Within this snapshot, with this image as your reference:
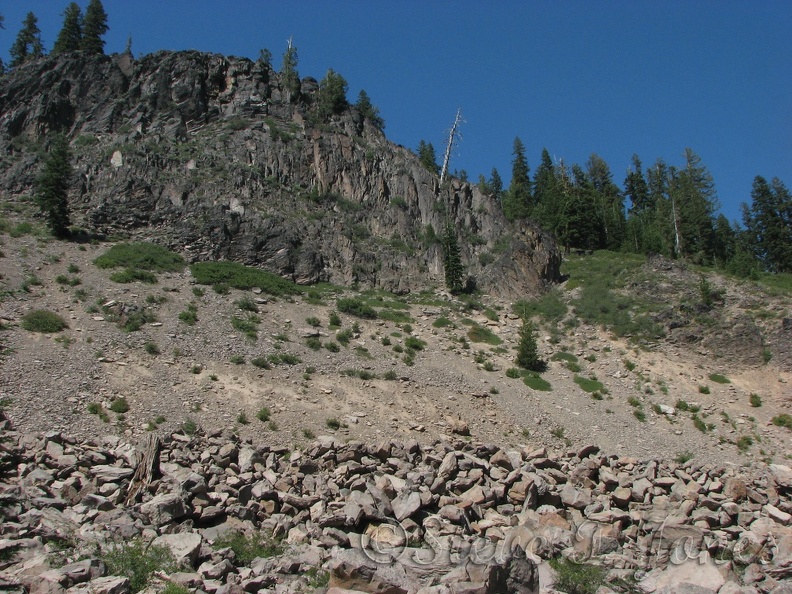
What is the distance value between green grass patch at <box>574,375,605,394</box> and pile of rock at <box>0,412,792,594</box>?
38.7ft

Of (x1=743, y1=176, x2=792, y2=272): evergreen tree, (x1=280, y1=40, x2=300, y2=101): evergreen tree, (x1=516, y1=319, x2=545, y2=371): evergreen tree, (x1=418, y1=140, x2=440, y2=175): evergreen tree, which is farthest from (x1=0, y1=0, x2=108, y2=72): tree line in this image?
(x1=743, y1=176, x2=792, y2=272): evergreen tree

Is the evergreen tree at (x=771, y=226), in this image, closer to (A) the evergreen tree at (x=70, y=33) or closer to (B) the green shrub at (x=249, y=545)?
(B) the green shrub at (x=249, y=545)

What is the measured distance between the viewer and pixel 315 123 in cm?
6694

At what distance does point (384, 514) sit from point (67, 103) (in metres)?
67.8

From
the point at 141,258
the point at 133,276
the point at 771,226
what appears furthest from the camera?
the point at 771,226

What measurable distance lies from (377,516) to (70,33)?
288 feet

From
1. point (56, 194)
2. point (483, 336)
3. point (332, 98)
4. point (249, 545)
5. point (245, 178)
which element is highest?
point (332, 98)

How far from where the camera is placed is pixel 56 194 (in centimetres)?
4441

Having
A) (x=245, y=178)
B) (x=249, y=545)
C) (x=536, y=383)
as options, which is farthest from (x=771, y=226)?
(x=249, y=545)

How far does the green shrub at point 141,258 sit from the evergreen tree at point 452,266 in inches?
972

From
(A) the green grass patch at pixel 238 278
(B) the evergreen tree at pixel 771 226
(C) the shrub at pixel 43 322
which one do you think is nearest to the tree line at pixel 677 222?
(B) the evergreen tree at pixel 771 226

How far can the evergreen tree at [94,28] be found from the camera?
236ft

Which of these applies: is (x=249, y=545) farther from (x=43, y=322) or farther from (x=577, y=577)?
(x=43, y=322)

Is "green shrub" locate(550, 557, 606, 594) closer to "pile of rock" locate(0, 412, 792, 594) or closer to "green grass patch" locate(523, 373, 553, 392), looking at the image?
"pile of rock" locate(0, 412, 792, 594)
